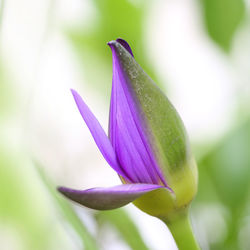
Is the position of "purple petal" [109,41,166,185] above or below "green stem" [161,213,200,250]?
above

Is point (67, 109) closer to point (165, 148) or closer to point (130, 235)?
point (130, 235)

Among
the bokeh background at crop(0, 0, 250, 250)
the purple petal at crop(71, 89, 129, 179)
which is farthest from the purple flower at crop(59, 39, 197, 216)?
the bokeh background at crop(0, 0, 250, 250)

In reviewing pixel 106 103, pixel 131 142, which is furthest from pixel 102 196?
pixel 106 103

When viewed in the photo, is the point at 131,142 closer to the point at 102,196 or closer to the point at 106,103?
the point at 102,196

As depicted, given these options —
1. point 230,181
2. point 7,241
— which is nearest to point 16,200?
point 7,241

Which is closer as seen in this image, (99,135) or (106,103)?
(99,135)

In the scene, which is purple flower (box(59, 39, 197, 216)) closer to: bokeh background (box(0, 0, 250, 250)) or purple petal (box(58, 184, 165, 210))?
purple petal (box(58, 184, 165, 210))
